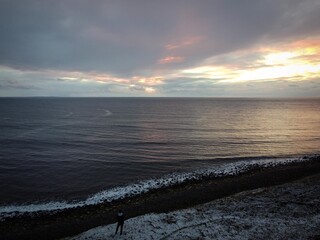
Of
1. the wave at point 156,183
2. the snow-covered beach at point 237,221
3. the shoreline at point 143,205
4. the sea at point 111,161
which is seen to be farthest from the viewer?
the sea at point 111,161

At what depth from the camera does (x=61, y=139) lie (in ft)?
241

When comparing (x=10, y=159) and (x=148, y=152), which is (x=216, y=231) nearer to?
Answer: (x=148, y=152)

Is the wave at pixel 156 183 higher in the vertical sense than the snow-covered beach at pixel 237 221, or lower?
lower

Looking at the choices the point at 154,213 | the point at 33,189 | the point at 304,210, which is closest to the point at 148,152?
the point at 33,189

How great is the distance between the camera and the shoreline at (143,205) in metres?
25.2

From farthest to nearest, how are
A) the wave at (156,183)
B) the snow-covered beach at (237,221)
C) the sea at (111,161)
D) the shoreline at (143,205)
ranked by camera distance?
the sea at (111,161) < the wave at (156,183) < the shoreline at (143,205) < the snow-covered beach at (237,221)

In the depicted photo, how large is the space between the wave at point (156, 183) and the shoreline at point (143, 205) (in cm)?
153

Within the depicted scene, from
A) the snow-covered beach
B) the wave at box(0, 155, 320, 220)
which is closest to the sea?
the wave at box(0, 155, 320, 220)

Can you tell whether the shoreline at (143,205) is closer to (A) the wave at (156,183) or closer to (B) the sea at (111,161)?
(A) the wave at (156,183)

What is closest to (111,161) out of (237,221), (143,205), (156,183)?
(156,183)

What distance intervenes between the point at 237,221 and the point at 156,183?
16.2 metres

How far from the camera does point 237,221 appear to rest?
2402 centimetres

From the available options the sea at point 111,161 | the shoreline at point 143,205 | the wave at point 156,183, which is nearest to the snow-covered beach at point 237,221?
the shoreline at point 143,205

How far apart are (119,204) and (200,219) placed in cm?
1078
